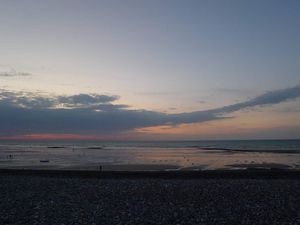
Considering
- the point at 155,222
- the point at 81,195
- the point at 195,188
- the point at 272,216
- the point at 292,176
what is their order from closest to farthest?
1. the point at 155,222
2. the point at 272,216
3. the point at 81,195
4. the point at 195,188
5. the point at 292,176

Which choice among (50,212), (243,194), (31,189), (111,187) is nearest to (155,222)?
(50,212)

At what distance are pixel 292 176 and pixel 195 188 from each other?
48.4 feet

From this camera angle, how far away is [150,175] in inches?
1369

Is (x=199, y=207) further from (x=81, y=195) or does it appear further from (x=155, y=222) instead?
(x=81, y=195)

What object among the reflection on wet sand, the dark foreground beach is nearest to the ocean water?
the reflection on wet sand

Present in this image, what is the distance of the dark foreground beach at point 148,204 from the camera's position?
1525cm

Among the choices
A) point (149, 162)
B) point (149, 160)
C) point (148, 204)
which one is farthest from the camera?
point (149, 160)

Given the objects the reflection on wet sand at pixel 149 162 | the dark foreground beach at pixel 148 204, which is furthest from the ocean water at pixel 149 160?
the dark foreground beach at pixel 148 204

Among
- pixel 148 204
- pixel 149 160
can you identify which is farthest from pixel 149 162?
pixel 148 204

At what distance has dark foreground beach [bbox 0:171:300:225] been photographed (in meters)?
15.2

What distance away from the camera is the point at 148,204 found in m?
18.4

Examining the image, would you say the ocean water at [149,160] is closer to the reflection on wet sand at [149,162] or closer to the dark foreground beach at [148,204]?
the reflection on wet sand at [149,162]

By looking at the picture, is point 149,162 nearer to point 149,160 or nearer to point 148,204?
point 149,160

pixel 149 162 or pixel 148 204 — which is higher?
pixel 148 204
